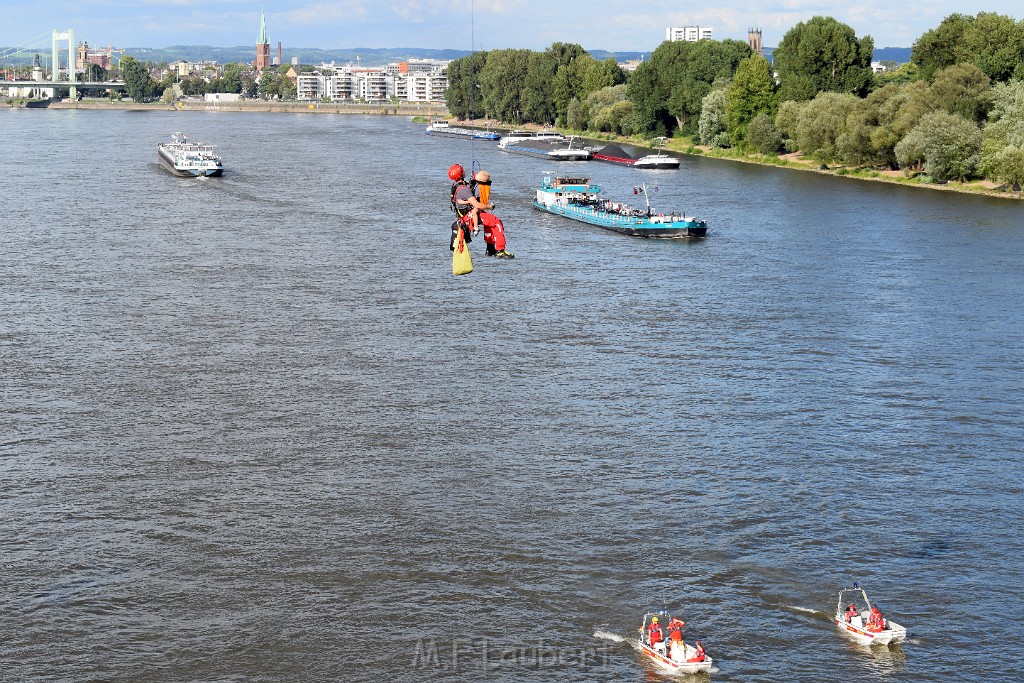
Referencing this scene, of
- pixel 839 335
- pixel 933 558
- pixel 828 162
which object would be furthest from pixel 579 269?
pixel 828 162

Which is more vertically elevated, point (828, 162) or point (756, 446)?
point (828, 162)

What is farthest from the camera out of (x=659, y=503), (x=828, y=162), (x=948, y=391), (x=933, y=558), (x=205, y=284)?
(x=828, y=162)

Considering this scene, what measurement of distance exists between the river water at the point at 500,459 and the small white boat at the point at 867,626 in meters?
0.25

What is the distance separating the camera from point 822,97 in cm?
9069

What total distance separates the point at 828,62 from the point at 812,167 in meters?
12.3

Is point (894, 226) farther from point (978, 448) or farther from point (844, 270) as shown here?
point (978, 448)

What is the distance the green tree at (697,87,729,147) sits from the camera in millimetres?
103312

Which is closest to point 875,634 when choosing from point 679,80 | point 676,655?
point 676,655

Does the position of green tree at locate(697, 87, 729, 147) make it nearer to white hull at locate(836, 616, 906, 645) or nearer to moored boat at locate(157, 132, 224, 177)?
moored boat at locate(157, 132, 224, 177)

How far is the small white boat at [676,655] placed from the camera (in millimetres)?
20719

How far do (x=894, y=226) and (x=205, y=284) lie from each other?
32225mm

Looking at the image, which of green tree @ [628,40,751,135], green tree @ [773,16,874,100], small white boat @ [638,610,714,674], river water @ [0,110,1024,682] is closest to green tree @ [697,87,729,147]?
green tree @ [628,40,751,135]

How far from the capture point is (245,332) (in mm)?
39500

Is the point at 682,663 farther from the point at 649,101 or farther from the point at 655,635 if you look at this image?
the point at 649,101
